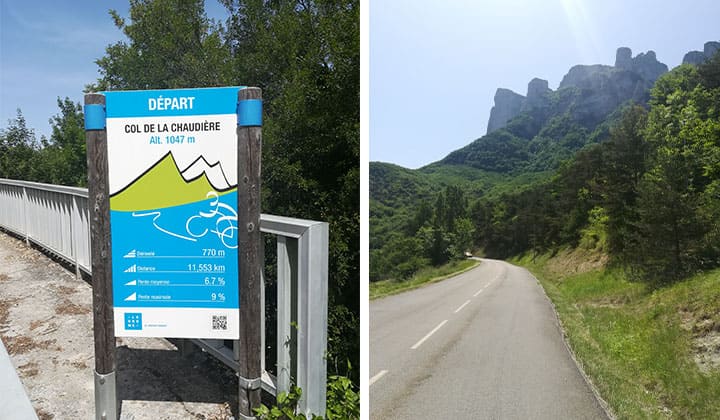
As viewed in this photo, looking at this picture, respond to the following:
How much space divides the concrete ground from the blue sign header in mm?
1212

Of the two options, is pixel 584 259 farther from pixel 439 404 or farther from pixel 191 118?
pixel 191 118

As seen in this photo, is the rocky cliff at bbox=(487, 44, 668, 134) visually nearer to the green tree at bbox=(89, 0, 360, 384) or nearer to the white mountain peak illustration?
the white mountain peak illustration

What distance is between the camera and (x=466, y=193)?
2979 mm

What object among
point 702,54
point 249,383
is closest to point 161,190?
point 249,383

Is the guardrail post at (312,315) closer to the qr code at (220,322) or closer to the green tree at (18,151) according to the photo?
the qr code at (220,322)

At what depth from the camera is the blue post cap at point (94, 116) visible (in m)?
1.71

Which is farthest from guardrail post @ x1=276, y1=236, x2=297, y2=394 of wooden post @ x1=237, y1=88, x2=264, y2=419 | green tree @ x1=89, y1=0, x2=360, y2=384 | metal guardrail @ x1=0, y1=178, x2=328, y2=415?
green tree @ x1=89, y1=0, x2=360, y2=384

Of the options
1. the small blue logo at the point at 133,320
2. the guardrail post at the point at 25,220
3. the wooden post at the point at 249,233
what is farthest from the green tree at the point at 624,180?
the guardrail post at the point at 25,220

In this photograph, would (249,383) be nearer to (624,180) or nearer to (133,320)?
(133,320)

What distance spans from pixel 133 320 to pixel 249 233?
1.93ft

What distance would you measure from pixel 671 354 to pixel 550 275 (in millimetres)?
676

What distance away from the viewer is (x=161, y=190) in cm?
173

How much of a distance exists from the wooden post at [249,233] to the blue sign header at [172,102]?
0.06 metres

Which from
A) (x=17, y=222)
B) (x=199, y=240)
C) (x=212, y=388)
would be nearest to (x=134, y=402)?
(x=212, y=388)
